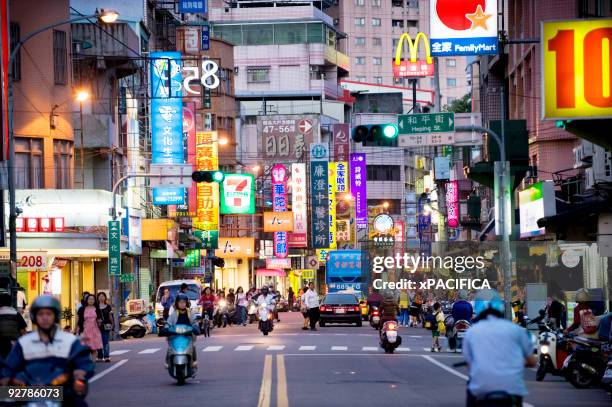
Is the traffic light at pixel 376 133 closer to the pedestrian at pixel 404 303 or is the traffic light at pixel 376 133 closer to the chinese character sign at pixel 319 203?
the pedestrian at pixel 404 303

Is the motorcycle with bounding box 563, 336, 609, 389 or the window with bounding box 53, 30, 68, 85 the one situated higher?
the window with bounding box 53, 30, 68, 85

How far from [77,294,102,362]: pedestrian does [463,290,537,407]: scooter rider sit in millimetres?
21417

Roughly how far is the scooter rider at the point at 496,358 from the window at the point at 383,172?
129 metres

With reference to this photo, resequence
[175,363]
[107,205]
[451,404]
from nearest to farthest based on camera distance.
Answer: [451,404] → [175,363] → [107,205]

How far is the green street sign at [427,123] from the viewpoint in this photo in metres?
38.5

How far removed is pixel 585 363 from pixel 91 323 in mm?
13060

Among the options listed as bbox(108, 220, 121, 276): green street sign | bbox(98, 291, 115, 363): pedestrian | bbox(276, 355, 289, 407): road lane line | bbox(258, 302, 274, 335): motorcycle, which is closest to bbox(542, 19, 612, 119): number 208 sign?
bbox(276, 355, 289, 407): road lane line

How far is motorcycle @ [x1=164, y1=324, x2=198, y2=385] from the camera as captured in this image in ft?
87.7

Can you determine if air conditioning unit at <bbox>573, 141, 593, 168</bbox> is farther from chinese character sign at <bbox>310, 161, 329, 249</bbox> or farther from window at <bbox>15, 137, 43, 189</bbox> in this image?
chinese character sign at <bbox>310, 161, 329, 249</bbox>

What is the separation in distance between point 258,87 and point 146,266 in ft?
181

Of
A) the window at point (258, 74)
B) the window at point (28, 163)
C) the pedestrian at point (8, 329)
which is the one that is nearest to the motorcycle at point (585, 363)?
the pedestrian at point (8, 329)

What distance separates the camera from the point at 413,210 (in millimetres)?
146750

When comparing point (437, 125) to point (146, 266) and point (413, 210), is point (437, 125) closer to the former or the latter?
point (146, 266)

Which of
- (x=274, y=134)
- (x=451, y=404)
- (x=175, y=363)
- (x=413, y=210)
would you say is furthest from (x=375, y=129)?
(x=413, y=210)
